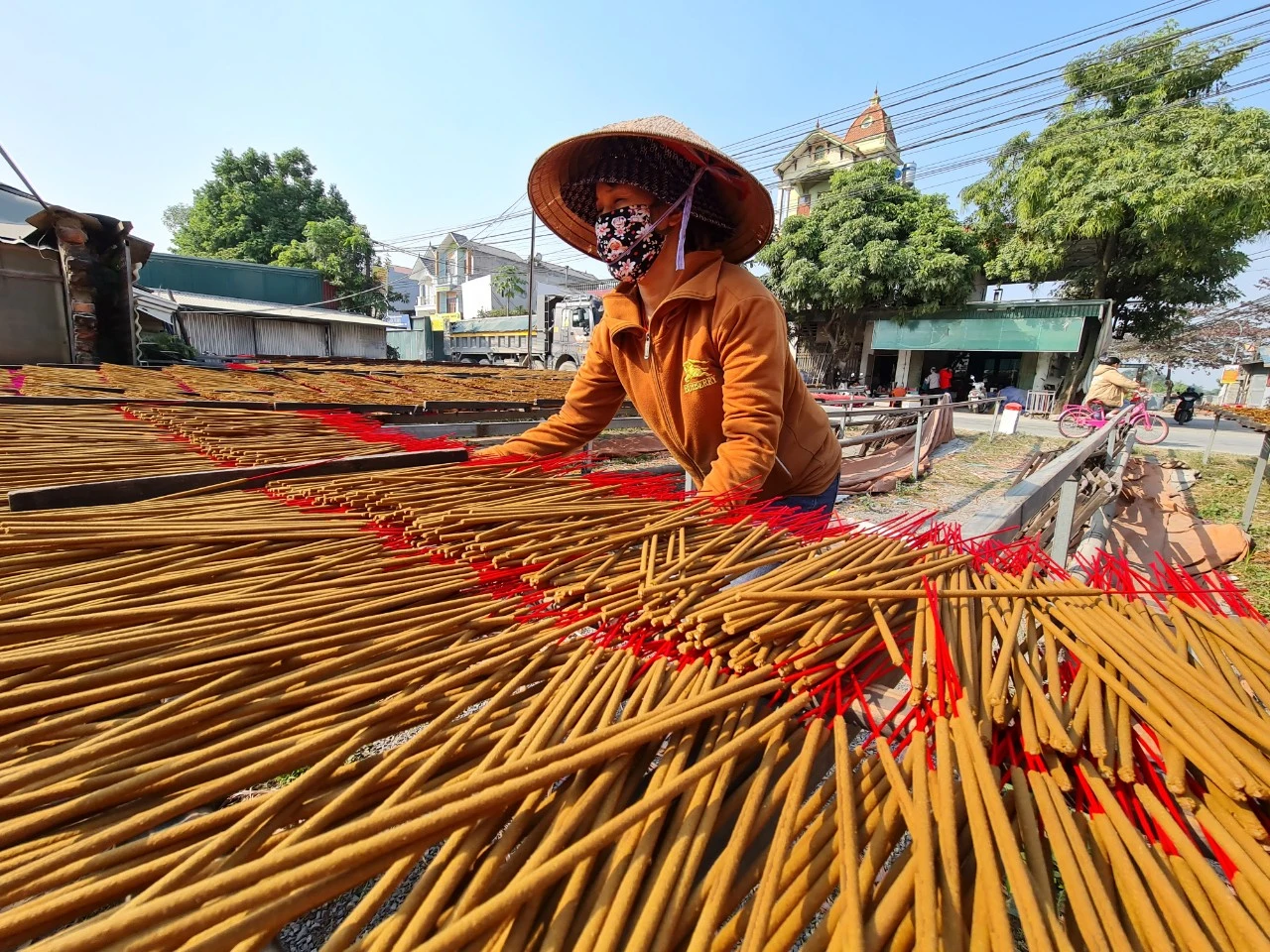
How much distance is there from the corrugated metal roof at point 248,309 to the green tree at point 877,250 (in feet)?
51.9

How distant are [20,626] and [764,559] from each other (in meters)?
1.09

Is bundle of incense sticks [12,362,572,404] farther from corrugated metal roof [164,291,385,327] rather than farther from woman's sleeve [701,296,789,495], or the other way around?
corrugated metal roof [164,291,385,327]

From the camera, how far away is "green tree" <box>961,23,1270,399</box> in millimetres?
12891

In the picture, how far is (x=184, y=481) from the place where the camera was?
1538 millimetres

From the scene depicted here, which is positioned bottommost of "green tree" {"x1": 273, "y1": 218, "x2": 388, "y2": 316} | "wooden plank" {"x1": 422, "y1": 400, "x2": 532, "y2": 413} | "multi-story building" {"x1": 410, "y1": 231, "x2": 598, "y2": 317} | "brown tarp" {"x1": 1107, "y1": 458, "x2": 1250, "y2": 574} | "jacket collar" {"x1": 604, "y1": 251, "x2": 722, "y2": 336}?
"brown tarp" {"x1": 1107, "y1": 458, "x2": 1250, "y2": 574}

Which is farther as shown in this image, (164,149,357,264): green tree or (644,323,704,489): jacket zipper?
(164,149,357,264): green tree

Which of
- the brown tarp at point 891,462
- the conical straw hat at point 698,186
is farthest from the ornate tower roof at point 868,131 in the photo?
the conical straw hat at point 698,186

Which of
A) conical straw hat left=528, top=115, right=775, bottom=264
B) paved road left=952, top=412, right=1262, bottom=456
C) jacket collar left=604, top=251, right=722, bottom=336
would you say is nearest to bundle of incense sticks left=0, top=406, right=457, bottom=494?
jacket collar left=604, top=251, right=722, bottom=336

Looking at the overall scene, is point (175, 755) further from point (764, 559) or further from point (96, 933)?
point (764, 559)

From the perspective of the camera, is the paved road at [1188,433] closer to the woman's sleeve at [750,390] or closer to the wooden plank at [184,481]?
the woman's sleeve at [750,390]

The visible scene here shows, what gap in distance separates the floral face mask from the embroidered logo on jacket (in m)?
0.37

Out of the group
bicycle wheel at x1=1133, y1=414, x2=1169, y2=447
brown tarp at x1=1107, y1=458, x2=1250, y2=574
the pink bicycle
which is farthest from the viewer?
bicycle wheel at x1=1133, y1=414, x2=1169, y2=447

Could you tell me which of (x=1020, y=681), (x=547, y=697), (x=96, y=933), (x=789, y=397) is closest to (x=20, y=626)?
(x=96, y=933)

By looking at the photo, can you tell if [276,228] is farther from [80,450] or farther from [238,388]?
[80,450]
